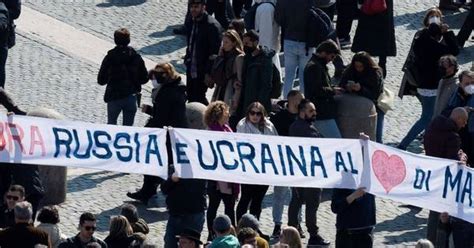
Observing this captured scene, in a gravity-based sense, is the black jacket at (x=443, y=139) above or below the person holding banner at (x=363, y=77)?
below

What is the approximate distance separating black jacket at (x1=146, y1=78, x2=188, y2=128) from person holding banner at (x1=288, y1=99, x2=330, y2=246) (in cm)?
130

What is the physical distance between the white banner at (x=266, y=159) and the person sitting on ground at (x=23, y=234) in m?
1.51

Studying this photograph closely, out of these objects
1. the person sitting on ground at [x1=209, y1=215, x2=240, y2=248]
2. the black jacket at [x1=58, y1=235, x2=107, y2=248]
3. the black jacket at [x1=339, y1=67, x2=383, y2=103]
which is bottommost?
the black jacket at [x1=58, y1=235, x2=107, y2=248]

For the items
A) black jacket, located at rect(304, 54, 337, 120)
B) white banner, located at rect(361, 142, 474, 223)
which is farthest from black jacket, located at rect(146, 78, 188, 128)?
white banner, located at rect(361, 142, 474, 223)

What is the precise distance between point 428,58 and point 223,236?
6.46 metres

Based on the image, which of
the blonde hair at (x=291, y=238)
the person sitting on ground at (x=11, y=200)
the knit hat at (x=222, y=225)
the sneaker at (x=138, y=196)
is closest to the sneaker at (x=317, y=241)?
the sneaker at (x=138, y=196)

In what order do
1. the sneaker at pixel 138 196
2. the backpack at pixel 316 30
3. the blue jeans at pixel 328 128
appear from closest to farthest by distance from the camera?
the sneaker at pixel 138 196 → the blue jeans at pixel 328 128 → the backpack at pixel 316 30

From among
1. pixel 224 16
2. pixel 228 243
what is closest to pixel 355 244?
pixel 228 243

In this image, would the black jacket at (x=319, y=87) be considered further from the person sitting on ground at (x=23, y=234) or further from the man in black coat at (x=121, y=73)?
the person sitting on ground at (x=23, y=234)

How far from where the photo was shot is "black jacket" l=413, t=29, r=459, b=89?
22.2 meters

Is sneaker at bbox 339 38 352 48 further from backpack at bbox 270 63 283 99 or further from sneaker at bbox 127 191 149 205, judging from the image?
sneaker at bbox 127 191 149 205

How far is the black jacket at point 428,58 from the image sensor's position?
22219 millimetres

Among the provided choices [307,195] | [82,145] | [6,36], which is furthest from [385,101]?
[82,145]

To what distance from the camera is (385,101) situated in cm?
2150
